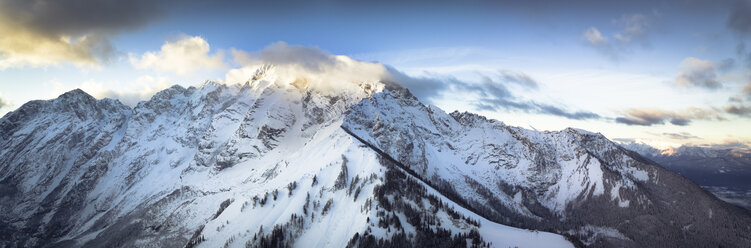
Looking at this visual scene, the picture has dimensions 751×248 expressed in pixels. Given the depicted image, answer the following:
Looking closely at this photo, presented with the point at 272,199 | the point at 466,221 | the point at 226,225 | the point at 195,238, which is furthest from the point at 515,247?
the point at 195,238

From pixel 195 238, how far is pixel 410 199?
11413 cm

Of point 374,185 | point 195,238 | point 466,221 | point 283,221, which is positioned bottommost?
point 195,238

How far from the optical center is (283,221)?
549 feet

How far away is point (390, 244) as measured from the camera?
13825 centimetres

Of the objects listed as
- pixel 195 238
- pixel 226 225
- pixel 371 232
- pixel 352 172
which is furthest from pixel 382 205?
pixel 195 238

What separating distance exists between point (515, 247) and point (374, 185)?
214ft

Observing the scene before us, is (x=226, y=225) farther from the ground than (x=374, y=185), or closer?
closer

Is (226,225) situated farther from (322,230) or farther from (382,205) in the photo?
(382,205)

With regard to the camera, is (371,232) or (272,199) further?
(272,199)

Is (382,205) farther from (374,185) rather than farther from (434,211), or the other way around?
(434,211)

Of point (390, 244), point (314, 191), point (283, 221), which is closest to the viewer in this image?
point (390, 244)

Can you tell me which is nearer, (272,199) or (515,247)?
(515,247)

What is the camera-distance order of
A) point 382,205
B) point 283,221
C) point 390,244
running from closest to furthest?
point 390,244
point 382,205
point 283,221

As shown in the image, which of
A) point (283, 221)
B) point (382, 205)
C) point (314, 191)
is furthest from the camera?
point (314, 191)
